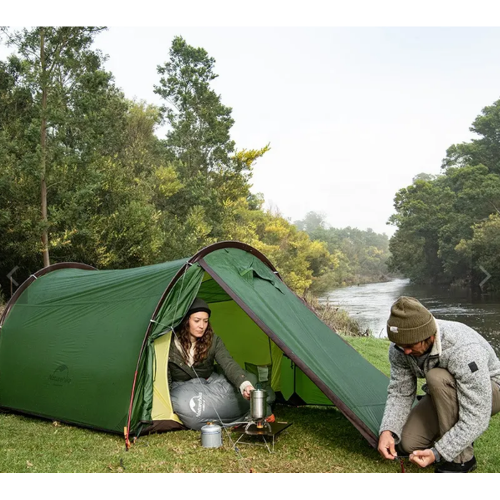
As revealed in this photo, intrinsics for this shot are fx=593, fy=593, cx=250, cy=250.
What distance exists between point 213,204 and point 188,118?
3663 millimetres

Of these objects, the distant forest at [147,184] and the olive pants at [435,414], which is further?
the distant forest at [147,184]

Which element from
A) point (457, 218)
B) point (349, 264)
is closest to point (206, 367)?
point (457, 218)

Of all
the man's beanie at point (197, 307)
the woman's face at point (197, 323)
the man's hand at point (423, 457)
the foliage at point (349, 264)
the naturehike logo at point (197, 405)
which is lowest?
the foliage at point (349, 264)

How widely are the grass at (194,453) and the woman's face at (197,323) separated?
0.72 m

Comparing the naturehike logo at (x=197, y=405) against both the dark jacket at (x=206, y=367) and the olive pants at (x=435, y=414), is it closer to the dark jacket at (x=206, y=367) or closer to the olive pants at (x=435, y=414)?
the dark jacket at (x=206, y=367)

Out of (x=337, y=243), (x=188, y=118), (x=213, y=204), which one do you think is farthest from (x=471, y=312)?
(x=337, y=243)

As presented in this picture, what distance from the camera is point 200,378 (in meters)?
4.60

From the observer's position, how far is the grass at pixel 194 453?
3453 mm

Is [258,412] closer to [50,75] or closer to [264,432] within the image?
[264,432]

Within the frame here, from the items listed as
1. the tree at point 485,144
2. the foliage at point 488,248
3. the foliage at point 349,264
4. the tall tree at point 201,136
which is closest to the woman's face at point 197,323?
the tall tree at point 201,136

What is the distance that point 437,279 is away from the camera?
36.4 m

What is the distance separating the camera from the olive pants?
9.99ft

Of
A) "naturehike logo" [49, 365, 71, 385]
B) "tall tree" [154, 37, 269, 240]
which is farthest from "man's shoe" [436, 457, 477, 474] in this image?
"tall tree" [154, 37, 269, 240]
